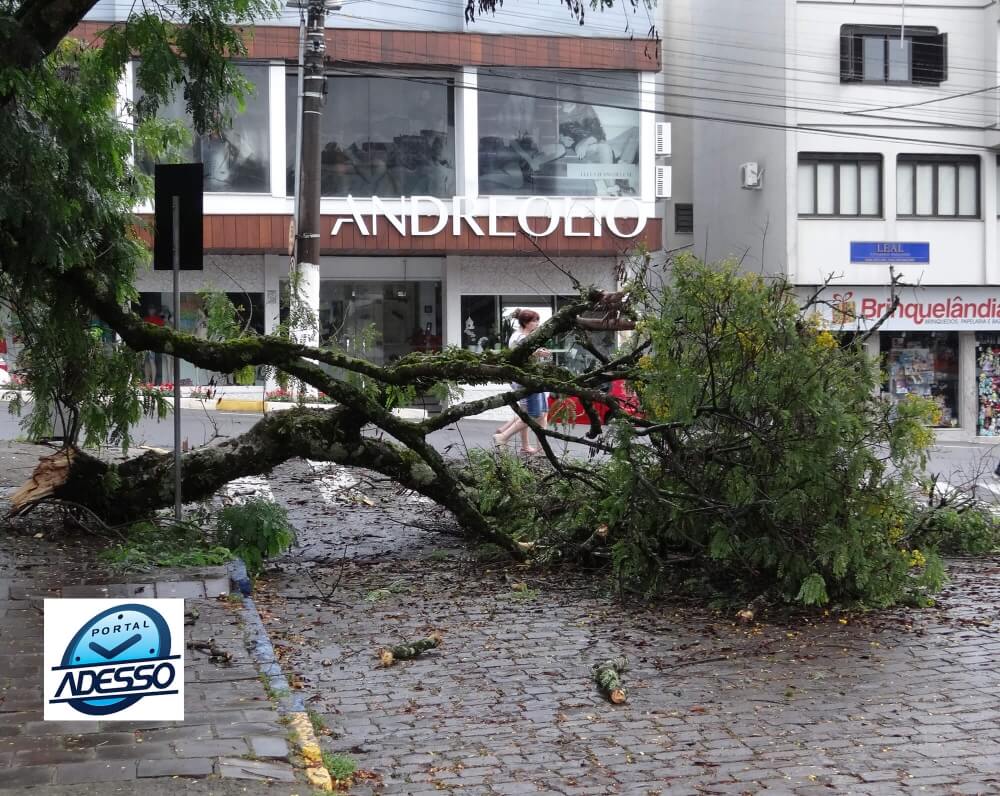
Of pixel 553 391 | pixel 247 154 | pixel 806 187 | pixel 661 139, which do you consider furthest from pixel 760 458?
pixel 806 187

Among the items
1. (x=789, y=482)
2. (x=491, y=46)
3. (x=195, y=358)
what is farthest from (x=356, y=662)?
(x=491, y=46)

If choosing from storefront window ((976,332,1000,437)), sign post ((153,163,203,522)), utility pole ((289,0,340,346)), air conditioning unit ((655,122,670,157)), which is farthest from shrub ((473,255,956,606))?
storefront window ((976,332,1000,437))

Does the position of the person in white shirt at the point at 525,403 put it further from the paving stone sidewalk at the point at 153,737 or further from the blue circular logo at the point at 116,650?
the blue circular logo at the point at 116,650

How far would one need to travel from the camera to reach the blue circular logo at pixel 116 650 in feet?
15.1

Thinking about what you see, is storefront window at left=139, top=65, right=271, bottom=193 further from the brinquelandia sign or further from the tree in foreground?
the brinquelandia sign

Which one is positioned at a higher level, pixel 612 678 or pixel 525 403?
pixel 525 403

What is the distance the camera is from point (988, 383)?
1153 inches

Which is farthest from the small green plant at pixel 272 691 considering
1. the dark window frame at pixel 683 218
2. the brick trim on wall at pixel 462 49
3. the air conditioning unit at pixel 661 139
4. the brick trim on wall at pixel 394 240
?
the dark window frame at pixel 683 218

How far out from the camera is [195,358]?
372 inches

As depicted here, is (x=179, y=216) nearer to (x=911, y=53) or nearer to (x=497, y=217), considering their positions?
(x=497, y=217)

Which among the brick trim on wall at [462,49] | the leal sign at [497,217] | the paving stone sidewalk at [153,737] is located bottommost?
the paving stone sidewalk at [153,737]

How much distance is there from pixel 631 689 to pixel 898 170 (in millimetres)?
25246

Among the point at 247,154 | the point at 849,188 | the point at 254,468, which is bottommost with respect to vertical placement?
the point at 254,468

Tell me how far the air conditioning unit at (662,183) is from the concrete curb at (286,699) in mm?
21911
